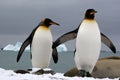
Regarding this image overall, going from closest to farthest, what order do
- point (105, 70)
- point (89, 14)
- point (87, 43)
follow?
point (87, 43), point (89, 14), point (105, 70)

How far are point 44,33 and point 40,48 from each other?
1.66ft

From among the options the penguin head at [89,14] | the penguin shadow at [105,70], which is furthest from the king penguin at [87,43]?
the penguin shadow at [105,70]

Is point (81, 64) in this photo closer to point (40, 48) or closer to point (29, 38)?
point (40, 48)

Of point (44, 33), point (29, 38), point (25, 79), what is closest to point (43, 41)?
point (44, 33)

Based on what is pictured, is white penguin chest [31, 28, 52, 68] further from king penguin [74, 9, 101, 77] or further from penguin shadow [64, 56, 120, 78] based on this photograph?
king penguin [74, 9, 101, 77]

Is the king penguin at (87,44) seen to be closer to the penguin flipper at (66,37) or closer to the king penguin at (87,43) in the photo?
the king penguin at (87,43)

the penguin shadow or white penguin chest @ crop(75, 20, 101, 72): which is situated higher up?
white penguin chest @ crop(75, 20, 101, 72)

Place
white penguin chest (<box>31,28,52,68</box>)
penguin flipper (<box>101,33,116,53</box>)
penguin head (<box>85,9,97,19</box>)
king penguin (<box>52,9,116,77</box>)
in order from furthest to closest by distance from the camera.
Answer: penguin flipper (<box>101,33,116,53</box>) → white penguin chest (<box>31,28,52,68</box>) → penguin head (<box>85,9,97,19</box>) → king penguin (<box>52,9,116,77</box>)

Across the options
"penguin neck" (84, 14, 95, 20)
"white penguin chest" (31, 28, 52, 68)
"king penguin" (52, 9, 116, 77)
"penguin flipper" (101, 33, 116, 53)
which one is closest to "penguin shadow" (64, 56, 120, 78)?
"penguin flipper" (101, 33, 116, 53)

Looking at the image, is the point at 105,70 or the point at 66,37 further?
the point at 66,37

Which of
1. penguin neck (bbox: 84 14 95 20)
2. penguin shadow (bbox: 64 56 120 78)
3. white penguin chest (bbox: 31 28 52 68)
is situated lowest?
penguin shadow (bbox: 64 56 120 78)

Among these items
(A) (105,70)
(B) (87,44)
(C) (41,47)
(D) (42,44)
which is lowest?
(A) (105,70)

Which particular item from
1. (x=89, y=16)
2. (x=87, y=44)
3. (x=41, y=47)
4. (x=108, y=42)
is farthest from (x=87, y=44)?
(x=108, y=42)

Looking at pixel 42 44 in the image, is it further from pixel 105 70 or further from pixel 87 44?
pixel 105 70
